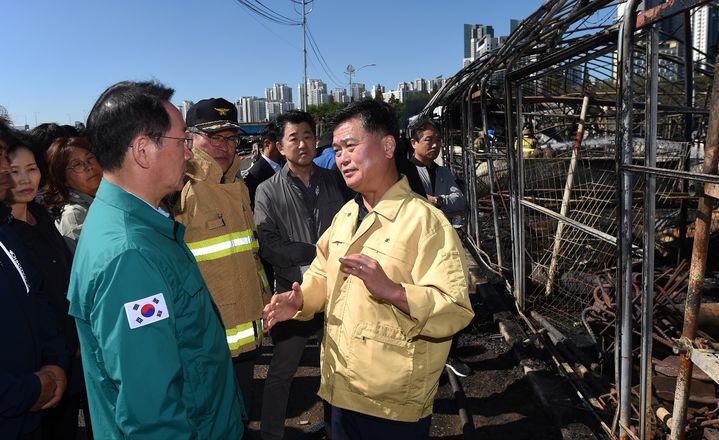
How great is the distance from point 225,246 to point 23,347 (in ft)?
3.22

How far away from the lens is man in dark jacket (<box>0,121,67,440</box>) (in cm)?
195

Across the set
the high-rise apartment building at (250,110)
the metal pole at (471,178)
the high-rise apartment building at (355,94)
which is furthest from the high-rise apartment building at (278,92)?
the metal pole at (471,178)

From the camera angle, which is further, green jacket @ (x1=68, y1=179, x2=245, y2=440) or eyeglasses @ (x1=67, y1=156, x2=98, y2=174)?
eyeglasses @ (x1=67, y1=156, x2=98, y2=174)

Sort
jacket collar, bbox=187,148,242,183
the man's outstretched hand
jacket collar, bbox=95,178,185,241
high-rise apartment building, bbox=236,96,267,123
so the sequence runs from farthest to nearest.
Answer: high-rise apartment building, bbox=236,96,267,123
jacket collar, bbox=187,148,242,183
the man's outstretched hand
jacket collar, bbox=95,178,185,241

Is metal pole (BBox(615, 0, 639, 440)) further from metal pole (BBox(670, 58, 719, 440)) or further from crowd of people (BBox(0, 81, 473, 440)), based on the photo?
crowd of people (BBox(0, 81, 473, 440))

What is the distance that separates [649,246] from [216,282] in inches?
85.9

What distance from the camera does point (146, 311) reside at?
1425 millimetres

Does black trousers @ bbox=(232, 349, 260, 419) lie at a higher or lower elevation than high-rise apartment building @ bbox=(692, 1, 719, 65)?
lower

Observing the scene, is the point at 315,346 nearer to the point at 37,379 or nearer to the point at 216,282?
the point at 216,282

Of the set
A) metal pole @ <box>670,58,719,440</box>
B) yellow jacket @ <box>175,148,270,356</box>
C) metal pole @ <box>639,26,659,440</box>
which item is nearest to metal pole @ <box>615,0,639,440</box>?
metal pole @ <box>639,26,659,440</box>

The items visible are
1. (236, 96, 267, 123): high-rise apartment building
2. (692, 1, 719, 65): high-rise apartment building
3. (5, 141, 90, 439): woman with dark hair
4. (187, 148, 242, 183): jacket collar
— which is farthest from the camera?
(236, 96, 267, 123): high-rise apartment building

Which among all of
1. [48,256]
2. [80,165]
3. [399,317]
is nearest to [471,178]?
[80,165]

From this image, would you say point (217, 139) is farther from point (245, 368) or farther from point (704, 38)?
point (704, 38)

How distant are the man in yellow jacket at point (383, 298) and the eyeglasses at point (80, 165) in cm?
172
